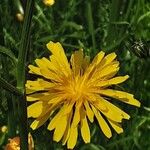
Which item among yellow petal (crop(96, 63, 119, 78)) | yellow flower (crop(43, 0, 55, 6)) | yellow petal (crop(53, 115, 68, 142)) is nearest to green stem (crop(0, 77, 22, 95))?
yellow petal (crop(53, 115, 68, 142))

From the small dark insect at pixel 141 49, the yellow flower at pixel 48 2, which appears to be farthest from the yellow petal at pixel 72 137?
the yellow flower at pixel 48 2

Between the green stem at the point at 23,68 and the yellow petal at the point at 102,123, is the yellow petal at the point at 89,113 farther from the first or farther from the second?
the green stem at the point at 23,68

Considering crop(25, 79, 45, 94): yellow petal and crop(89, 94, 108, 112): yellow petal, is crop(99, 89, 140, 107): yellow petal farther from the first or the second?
crop(25, 79, 45, 94): yellow petal

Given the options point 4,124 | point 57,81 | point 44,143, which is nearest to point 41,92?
point 57,81

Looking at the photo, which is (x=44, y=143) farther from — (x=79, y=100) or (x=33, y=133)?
(x=79, y=100)

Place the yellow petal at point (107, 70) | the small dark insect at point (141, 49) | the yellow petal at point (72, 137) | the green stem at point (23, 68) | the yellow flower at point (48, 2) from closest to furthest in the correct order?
the green stem at point (23, 68) < the yellow petal at point (72, 137) < the yellow petal at point (107, 70) < the small dark insect at point (141, 49) < the yellow flower at point (48, 2)

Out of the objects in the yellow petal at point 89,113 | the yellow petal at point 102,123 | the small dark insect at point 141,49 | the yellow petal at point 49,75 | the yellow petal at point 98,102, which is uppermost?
the small dark insect at point 141,49
